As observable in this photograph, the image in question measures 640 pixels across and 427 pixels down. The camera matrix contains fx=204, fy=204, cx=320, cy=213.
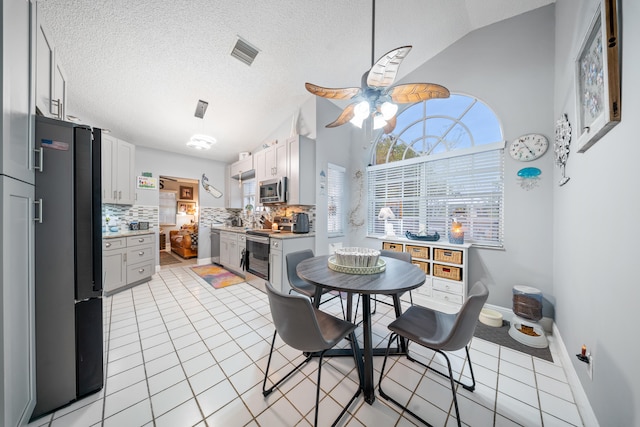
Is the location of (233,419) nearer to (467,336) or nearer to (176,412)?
(176,412)

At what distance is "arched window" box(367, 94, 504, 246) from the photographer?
2.70 m

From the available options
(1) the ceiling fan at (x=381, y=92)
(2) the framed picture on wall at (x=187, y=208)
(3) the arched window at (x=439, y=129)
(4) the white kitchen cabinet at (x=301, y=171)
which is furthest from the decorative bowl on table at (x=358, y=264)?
(2) the framed picture on wall at (x=187, y=208)

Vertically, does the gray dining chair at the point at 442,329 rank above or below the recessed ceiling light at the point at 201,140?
below

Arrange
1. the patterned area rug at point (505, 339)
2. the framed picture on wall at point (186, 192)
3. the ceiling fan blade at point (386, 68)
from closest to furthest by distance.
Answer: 1. the ceiling fan blade at point (386, 68)
2. the patterned area rug at point (505, 339)
3. the framed picture on wall at point (186, 192)

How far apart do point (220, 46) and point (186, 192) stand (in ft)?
21.0

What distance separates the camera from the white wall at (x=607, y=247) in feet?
2.97

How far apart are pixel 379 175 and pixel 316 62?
2.06 metres

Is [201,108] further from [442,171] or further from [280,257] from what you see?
[442,171]

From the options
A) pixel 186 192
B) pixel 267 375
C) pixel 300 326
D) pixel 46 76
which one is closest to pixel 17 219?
pixel 46 76

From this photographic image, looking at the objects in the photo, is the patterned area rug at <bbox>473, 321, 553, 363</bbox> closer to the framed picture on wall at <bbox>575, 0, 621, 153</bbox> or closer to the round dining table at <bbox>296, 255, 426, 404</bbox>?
the round dining table at <bbox>296, 255, 426, 404</bbox>

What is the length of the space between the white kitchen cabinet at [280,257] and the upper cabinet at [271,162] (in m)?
1.21

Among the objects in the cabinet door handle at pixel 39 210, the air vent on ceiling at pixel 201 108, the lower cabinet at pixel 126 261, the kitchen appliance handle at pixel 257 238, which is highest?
the air vent on ceiling at pixel 201 108

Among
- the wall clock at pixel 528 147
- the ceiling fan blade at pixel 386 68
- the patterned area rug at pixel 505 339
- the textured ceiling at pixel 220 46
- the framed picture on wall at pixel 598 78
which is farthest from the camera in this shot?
the wall clock at pixel 528 147

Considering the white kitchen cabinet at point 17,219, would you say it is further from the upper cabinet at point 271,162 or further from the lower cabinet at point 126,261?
the upper cabinet at point 271,162
